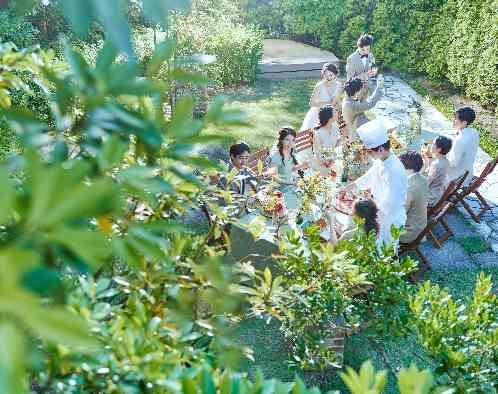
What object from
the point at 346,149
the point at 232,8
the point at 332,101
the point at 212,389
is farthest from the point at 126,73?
the point at 232,8

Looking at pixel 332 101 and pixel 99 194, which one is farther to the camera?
pixel 332 101

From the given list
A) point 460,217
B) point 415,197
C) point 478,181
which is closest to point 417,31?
point 460,217

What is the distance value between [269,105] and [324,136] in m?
4.59

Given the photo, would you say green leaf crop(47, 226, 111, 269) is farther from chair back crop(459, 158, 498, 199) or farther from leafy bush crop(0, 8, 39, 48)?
leafy bush crop(0, 8, 39, 48)

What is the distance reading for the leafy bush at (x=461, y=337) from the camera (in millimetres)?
2604

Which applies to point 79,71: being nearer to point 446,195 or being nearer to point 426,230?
point 426,230

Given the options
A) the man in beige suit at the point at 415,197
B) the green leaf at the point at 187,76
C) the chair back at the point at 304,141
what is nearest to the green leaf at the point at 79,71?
the green leaf at the point at 187,76

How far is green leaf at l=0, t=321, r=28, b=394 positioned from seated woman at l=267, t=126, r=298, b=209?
5864 millimetres

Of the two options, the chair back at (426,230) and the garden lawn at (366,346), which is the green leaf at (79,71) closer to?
the garden lawn at (366,346)

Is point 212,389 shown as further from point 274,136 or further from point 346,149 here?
point 274,136

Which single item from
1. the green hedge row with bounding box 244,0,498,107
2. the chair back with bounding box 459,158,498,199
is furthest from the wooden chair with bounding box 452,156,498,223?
the green hedge row with bounding box 244,0,498,107

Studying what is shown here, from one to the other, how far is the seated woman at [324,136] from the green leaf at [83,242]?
255 inches

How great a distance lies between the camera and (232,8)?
15.8 meters

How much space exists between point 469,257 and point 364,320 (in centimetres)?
313
